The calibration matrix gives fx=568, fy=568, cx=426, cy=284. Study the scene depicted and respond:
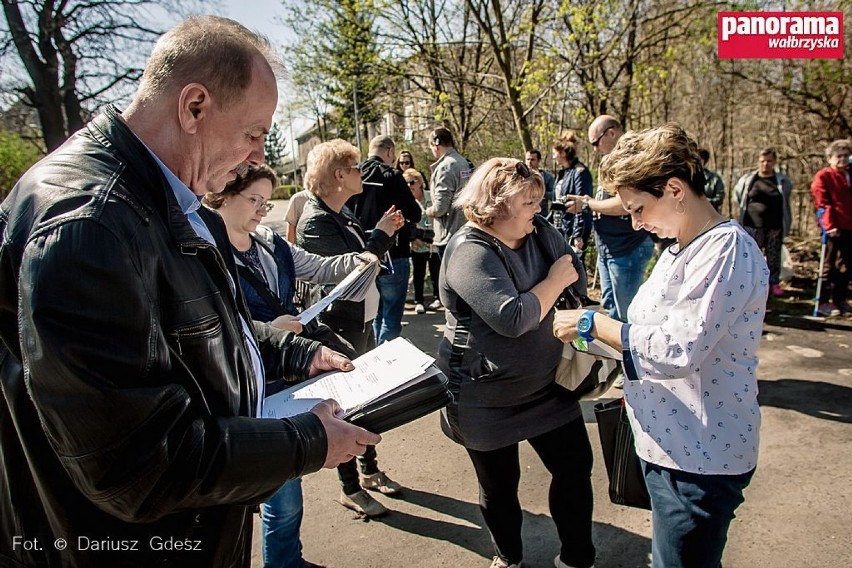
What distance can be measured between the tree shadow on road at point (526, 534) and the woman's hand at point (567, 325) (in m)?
1.28

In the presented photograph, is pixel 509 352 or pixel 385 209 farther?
pixel 385 209

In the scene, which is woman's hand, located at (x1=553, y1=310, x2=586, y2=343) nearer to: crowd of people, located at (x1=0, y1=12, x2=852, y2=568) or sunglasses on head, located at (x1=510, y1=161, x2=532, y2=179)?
crowd of people, located at (x1=0, y1=12, x2=852, y2=568)

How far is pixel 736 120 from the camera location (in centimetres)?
1155

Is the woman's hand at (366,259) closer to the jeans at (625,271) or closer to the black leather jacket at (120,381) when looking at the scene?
the black leather jacket at (120,381)

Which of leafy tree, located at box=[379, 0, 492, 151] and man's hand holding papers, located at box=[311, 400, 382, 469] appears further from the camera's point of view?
leafy tree, located at box=[379, 0, 492, 151]

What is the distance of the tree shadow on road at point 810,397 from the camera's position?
4008 millimetres

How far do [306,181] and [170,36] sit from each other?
209cm

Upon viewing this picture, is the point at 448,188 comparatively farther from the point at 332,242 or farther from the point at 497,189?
the point at 497,189

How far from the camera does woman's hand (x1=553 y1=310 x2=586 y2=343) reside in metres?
1.97

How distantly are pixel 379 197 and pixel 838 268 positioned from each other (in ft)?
17.3

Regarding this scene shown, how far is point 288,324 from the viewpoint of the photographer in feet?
7.59

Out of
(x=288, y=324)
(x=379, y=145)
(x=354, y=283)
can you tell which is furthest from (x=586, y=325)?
(x=379, y=145)

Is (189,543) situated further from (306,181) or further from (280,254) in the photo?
(306,181)

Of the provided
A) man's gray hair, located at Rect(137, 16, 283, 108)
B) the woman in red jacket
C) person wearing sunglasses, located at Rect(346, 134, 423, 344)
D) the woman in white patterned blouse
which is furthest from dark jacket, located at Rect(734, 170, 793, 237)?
man's gray hair, located at Rect(137, 16, 283, 108)
